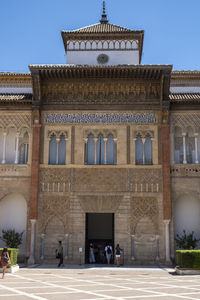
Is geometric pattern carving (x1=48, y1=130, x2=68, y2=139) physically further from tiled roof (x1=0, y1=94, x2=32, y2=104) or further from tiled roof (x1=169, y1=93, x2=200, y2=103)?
tiled roof (x1=169, y1=93, x2=200, y2=103)

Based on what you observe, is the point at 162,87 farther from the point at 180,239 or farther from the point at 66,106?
the point at 180,239

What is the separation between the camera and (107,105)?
17844mm

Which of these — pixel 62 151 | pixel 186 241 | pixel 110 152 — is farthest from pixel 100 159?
pixel 186 241

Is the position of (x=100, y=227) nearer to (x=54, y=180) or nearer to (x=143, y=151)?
(x=54, y=180)

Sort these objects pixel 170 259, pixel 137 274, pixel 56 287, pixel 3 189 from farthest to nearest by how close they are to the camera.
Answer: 1. pixel 3 189
2. pixel 170 259
3. pixel 137 274
4. pixel 56 287

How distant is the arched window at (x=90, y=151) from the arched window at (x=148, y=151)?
2.41 meters

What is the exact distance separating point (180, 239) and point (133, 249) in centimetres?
211

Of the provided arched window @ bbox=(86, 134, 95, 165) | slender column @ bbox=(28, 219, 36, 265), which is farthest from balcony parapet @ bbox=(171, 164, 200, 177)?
slender column @ bbox=(28, 219, 36, 265)

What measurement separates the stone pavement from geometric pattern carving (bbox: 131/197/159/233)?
2.18 m

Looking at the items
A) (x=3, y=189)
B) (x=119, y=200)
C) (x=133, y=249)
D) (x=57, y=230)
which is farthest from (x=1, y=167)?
(x=133, y=249)

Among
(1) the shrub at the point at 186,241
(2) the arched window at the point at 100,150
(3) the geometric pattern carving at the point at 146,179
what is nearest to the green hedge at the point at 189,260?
(1) the shrub at the point at 186,241

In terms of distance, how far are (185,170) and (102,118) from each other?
178 inches

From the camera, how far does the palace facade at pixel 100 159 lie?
1653 centimetres

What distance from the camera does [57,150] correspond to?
17.5 meters
